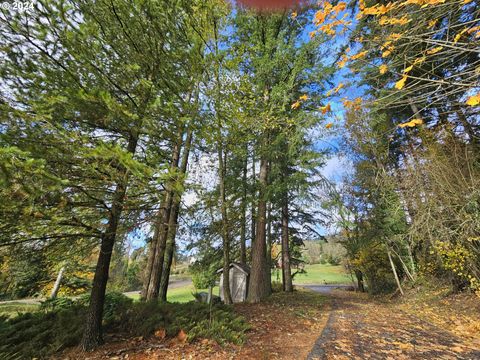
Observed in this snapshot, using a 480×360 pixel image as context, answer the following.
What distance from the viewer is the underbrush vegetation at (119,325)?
367 centimetres

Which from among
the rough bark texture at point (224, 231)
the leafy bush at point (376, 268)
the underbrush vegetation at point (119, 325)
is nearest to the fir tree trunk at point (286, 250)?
the leafy bush at point (376, 268)

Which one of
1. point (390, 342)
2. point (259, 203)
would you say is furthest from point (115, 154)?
point (259, 203)

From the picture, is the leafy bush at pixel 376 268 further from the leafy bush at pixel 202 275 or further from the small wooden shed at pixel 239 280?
the leafy bush at pixel 202 275

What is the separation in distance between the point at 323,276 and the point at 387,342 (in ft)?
128

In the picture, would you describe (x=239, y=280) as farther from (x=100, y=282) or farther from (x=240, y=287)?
(x=100, y=282)

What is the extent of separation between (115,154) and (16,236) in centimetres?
212

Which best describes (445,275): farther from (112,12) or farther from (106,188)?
(112,12)

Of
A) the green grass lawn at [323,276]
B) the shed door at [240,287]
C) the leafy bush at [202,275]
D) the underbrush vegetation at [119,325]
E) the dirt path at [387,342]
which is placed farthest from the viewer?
the green grass lawn at [323,276]

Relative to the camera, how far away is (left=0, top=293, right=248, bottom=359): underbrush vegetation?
3669mm

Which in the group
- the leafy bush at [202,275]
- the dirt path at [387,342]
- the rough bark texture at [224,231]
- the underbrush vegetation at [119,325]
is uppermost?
the rough bark texture at [224,231]

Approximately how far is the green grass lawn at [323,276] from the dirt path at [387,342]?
27789mm

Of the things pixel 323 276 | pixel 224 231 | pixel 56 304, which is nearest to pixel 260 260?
pixel 224 231

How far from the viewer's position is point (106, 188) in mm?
3639

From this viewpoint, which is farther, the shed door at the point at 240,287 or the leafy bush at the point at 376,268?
the leafy bush at the point at 376,268
